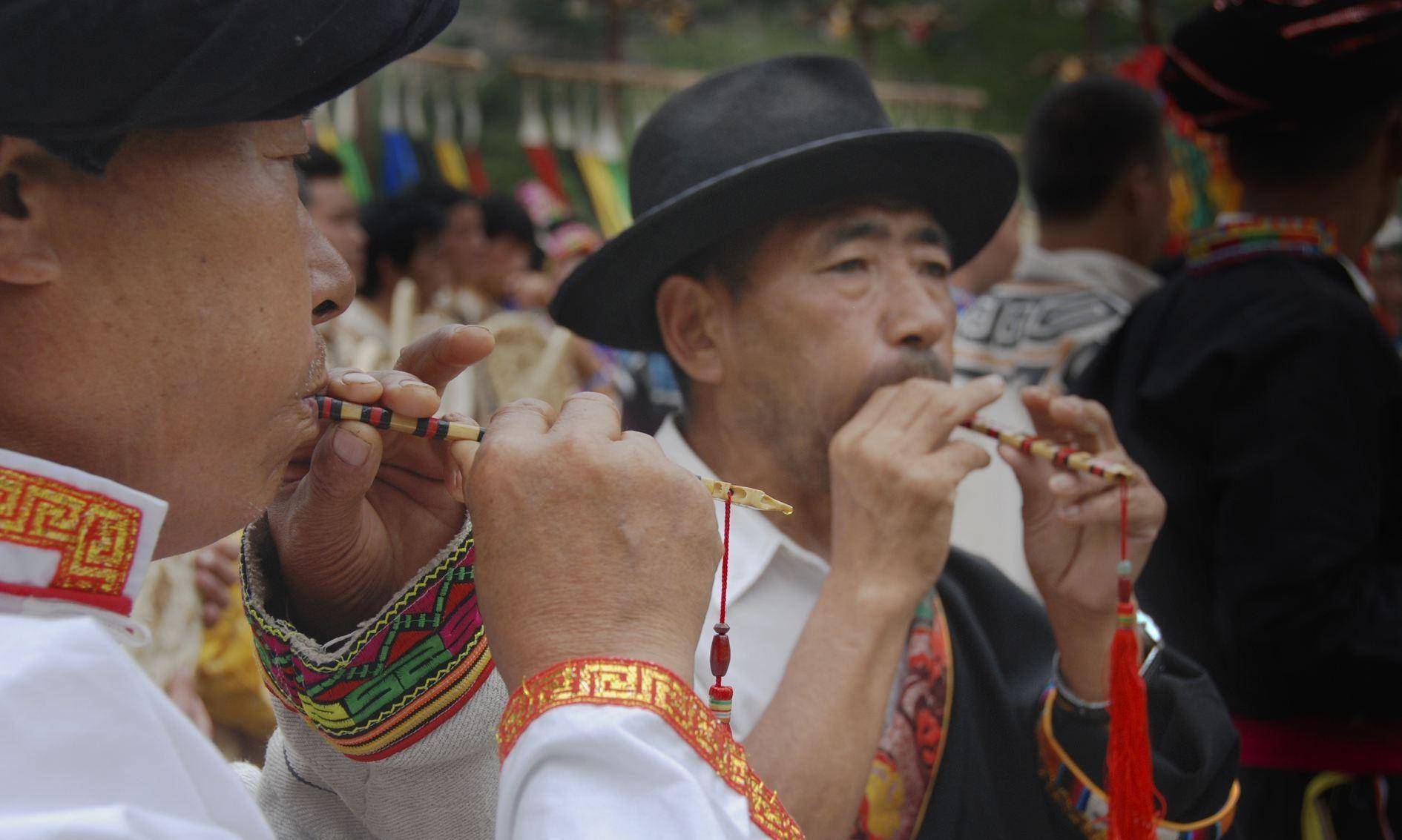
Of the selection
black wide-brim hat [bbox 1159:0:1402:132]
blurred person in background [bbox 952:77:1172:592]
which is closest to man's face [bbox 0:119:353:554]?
blurred person in background [bbox 952:77:1172:592]

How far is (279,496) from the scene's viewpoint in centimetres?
148

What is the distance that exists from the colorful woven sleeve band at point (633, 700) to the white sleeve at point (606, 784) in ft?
0.04

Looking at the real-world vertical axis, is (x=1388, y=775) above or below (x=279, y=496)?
below

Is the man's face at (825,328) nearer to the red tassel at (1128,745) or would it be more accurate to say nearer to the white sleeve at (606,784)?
the red tassel at (1128,745)

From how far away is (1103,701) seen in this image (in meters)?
2.08

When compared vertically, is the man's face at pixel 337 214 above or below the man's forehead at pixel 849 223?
below

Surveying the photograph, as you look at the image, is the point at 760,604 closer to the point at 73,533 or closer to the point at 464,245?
the point at 73,533

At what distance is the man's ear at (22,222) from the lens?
3.21 ft

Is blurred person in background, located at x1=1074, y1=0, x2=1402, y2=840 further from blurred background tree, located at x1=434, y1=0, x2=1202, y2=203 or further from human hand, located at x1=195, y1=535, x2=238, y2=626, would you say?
blurred background tree, located at x1=434, y1=0, x2=1202, y2=203

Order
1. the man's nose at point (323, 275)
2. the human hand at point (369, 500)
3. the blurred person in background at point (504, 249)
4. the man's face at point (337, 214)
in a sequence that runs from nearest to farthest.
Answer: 1. the man's nose at point (323, 275)
2. the human hand at point (369, 500)
3. the man's face at point (337, 214)
4. the blurred person in background at point (504, 249)

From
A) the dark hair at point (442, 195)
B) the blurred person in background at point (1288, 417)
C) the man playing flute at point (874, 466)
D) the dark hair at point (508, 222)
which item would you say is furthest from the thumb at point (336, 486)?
the dark hair at point (508, 222)

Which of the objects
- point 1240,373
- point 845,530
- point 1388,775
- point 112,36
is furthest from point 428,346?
point 1388,775

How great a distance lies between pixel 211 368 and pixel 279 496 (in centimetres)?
42

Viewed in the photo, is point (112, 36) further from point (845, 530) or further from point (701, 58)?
point (701, 58)
